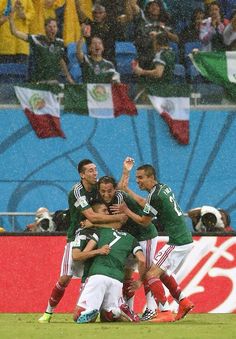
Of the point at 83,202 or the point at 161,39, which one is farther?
the point at 161,39

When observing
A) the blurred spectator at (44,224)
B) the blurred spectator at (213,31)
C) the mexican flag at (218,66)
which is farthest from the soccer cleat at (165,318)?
the blurred spectator at (213,31)

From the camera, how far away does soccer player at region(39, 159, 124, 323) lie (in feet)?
40.9

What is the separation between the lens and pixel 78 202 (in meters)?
12.5

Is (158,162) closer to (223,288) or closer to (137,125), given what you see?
(137,125)

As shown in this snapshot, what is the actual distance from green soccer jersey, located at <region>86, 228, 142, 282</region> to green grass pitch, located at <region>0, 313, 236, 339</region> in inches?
21.7

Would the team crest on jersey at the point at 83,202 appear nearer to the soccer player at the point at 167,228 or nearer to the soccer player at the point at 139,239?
the soccer player at the point at 139,239

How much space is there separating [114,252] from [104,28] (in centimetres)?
818

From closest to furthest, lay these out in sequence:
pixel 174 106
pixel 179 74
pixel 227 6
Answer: pixel 174 106 → pixel 179 74 → pixel 227 6

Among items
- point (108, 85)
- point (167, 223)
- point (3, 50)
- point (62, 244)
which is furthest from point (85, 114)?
point (167, 223)

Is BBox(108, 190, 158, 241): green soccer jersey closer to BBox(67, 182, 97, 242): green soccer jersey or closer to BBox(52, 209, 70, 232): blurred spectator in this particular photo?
BBox(67, 182, 97, 242): green soccer jersey

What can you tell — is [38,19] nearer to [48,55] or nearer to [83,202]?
[48,55]

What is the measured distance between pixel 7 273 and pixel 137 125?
4634 mm

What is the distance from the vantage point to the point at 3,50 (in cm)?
1969

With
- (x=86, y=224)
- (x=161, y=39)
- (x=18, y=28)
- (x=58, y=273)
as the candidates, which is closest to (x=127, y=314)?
(x=86, y=224)
